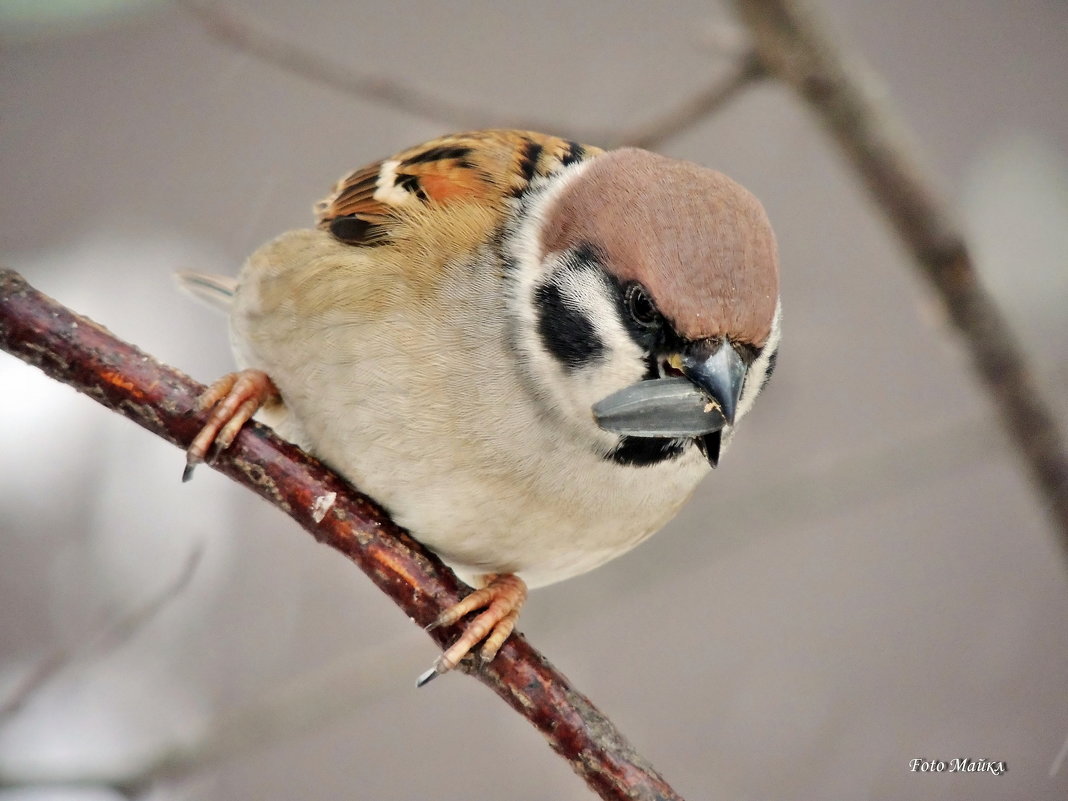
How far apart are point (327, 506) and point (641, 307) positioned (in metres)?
0.71

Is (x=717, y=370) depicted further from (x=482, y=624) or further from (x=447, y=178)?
(x=447, y=178)

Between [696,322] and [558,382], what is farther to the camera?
[558,382]

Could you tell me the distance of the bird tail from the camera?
274cm

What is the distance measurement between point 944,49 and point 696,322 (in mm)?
2416

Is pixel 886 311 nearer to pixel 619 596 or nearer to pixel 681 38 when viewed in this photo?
pixel 681 38

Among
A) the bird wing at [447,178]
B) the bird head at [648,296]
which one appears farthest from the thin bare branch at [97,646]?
the bird head at [648,296]

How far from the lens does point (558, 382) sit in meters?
1.91

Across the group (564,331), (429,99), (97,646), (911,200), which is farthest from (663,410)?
(97,646)

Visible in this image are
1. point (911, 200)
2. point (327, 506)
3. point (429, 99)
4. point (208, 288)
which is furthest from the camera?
point (208, 288)

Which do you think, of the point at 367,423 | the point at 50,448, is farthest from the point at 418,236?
the point at 50,448

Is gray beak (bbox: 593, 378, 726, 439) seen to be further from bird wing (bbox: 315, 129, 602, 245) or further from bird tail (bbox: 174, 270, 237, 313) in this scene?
bird tail (bbox: 174, 270, 237, 313)

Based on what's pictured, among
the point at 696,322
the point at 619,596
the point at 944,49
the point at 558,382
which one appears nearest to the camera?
the point at 696,322

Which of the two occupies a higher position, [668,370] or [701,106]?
[701,106]

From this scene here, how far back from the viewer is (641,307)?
171 cm
